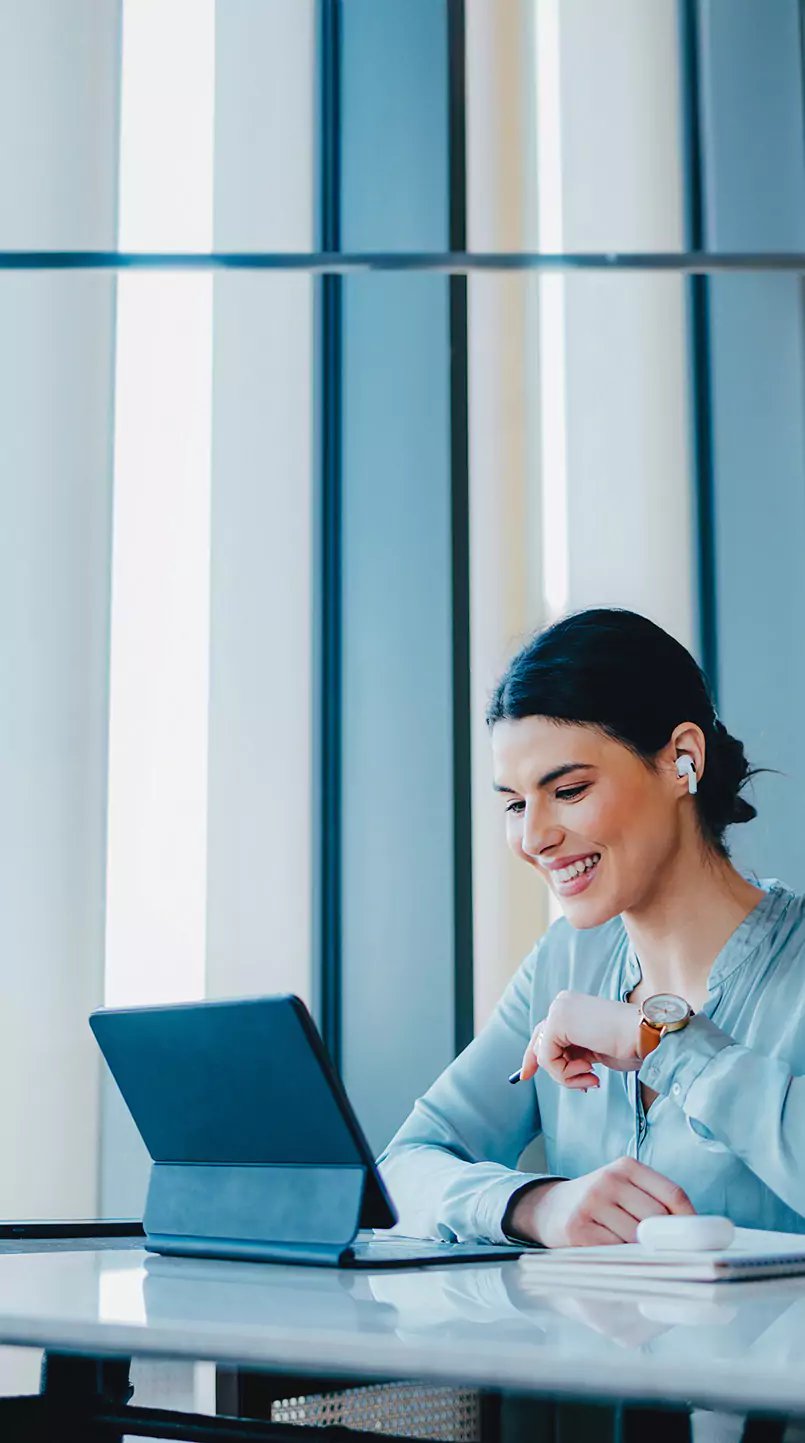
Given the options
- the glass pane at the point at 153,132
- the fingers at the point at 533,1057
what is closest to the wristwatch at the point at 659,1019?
the fingers at the point at 533,1057

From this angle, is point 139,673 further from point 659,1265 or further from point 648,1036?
point 659,1265

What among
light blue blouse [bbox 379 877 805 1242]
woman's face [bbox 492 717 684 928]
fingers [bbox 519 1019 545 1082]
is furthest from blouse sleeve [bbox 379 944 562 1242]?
woman's face [bbox 492 717 684 928]

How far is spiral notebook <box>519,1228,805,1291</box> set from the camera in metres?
1.11

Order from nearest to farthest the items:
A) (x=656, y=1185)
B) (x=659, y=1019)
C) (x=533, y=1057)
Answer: (x=656, y=1185)
(x=659, y=1019)
(x=533, y=1057)

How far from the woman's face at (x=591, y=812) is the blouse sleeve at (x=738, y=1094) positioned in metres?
0.43

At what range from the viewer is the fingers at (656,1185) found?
133cm

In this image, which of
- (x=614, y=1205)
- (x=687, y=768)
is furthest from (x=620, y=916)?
(x=614, y=1205)

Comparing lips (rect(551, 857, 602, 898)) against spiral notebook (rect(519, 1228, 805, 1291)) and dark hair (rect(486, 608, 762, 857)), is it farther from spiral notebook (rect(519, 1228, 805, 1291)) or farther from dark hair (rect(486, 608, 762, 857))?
spiral notebook (rect(519, 1228, 805, 1291))

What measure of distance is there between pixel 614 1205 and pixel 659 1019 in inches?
8.5

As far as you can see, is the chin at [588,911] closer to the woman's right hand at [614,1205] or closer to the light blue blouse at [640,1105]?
the light blue blouse at [640,1105]

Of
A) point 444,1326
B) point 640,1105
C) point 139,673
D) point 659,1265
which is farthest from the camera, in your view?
point 139,673

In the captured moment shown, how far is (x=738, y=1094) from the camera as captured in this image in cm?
151

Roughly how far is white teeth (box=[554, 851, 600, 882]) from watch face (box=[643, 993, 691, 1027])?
45cm

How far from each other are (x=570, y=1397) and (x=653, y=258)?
2063 millimetres
